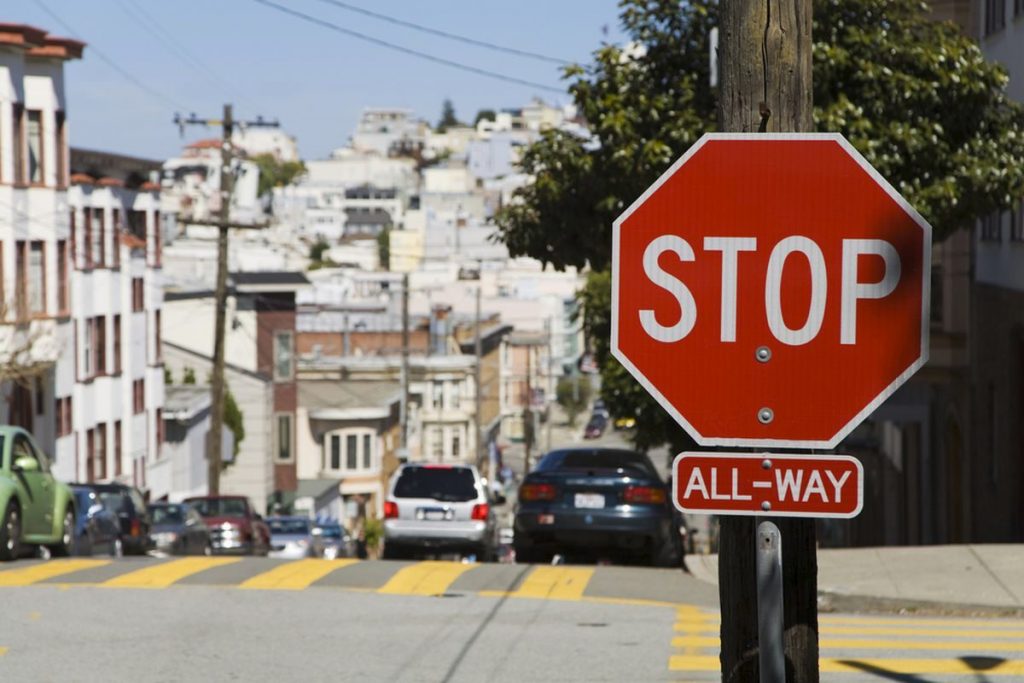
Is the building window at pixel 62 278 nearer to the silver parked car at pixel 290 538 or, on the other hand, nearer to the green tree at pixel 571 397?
the silver parked car at pixel 290 538

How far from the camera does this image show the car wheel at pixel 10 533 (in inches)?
711

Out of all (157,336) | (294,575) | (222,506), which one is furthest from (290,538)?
(294,575)

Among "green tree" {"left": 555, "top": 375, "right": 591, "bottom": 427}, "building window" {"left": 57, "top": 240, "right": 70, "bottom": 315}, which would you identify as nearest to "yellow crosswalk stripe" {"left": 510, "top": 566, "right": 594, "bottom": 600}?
"building window" {"left": 57, "top": 240, "right": 70, "bottom": 315}

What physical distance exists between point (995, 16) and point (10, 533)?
15.4 metres

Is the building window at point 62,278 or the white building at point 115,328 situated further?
the white building at point 115,328

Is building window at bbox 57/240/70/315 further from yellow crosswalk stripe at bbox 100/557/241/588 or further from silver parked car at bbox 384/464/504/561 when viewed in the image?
yellow crosswalk stripe at bbox 100/557/241/588

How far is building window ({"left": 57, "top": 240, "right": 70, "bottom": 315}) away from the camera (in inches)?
1773

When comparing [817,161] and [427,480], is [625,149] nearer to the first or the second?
[427,480]

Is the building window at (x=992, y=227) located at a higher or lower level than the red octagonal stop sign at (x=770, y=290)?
higher

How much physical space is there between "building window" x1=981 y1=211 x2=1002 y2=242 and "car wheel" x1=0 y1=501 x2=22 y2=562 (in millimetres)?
14050

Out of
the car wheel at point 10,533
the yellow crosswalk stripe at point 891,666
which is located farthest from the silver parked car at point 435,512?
the yellow crosswalk stripe at point 891,666

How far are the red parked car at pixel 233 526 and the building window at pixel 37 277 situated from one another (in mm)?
10286

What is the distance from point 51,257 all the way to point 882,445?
69.5 feet

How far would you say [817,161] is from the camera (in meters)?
4.12
